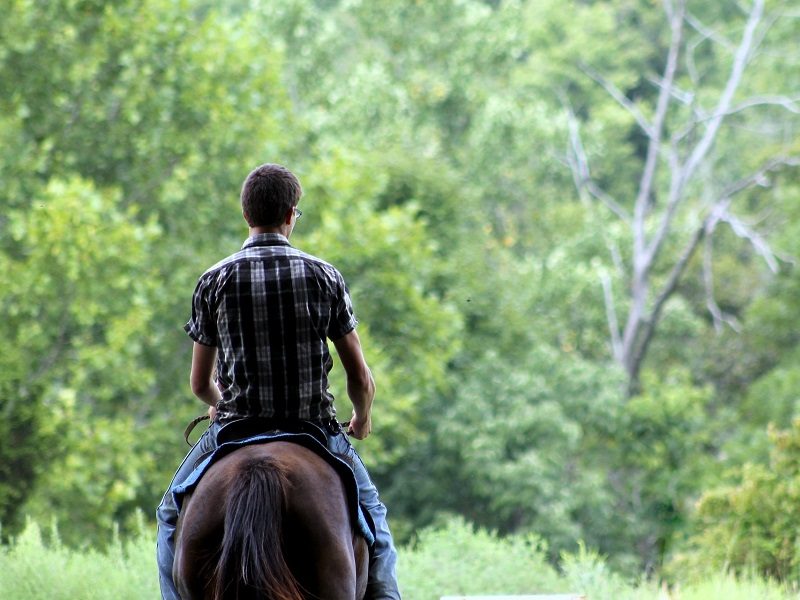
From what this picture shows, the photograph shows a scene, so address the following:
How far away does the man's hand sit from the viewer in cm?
403

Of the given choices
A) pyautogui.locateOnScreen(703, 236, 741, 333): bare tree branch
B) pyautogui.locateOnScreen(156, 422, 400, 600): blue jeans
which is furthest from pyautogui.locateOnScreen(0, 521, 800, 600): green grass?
pyautogui.locateOnScreen(703, 236, 741, 333): bare tree branch

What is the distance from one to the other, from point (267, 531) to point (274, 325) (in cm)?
65

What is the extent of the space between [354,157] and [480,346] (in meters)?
4.72

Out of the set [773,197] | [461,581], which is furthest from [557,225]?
[461,581]

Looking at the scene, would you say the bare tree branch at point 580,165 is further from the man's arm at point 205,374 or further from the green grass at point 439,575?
the man's arm at point 205,374

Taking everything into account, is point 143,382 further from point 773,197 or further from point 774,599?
point 773,197

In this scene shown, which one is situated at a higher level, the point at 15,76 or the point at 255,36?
the point at 255,36

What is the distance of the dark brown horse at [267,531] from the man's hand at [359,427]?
414 mm

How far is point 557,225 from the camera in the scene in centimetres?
3369

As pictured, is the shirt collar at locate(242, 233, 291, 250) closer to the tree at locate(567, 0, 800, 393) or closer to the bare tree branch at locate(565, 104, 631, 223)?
the tree at locate(567, 0, 800, 393)

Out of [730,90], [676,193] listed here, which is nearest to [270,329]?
[676,193]

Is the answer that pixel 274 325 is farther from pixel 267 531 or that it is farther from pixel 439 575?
pixel 439 575

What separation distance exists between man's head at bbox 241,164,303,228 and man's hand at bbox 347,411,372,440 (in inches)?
27.0

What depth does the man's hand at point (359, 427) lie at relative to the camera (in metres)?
4.03
